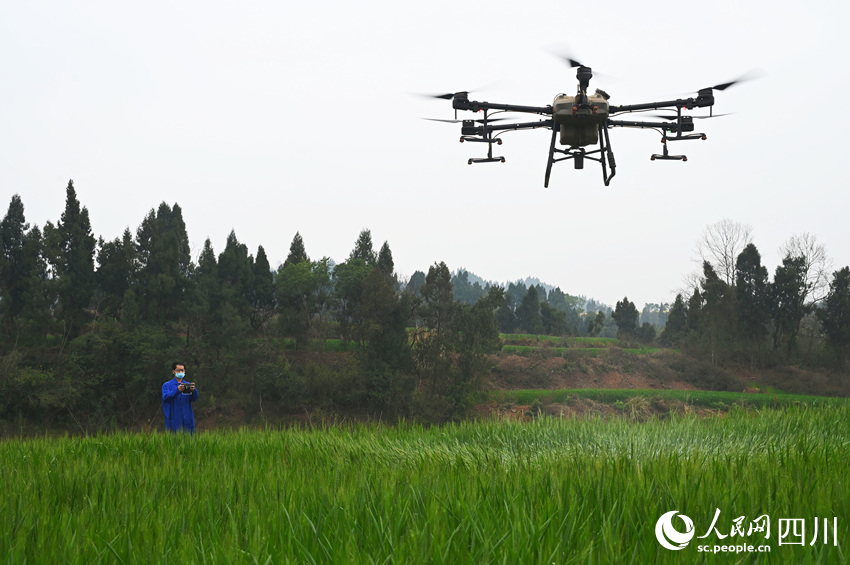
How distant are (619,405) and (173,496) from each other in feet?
125

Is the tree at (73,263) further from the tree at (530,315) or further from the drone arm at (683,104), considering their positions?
the tree at (530,315)

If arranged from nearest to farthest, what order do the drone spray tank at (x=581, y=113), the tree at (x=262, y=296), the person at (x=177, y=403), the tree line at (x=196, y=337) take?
the person at (x=177, y=403)
the drone spray tank at (x=581, y=113)
the tree line at (x=196, y=337)
the tree at (x=262, y=296)

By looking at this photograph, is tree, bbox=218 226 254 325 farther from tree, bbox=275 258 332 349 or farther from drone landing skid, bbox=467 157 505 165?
drone landing skid, bbox=467 157 505 165

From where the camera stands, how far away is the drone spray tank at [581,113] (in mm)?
11188

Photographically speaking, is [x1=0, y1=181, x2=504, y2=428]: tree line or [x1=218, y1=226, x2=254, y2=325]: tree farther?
[x1=218, y1=226, x2=254, y2=325]: tree

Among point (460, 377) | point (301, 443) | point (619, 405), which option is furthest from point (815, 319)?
point (301, 443)

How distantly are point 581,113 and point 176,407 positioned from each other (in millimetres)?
9248

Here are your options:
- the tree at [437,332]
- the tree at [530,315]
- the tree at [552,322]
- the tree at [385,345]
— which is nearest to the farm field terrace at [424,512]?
the tree at [385,345]

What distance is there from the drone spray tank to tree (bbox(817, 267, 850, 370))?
47935 mm

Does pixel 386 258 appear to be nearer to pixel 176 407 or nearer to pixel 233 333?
pixel 233 333

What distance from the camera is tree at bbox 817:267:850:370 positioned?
48.4 m

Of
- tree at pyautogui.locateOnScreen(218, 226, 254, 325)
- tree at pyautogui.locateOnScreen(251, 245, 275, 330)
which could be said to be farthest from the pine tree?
tree at pyautogui.locateOnScreen(251, 245, 275, 330)

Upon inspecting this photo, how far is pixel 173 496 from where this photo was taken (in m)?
4.66

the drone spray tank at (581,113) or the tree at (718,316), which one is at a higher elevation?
the drone spray tank at (581,113)
